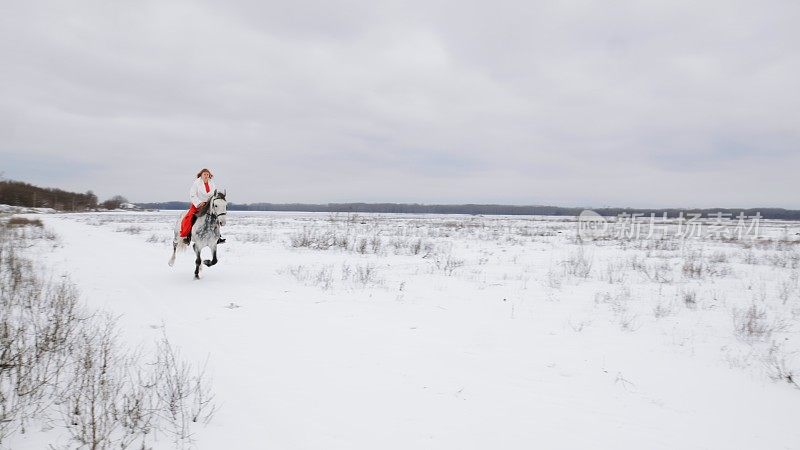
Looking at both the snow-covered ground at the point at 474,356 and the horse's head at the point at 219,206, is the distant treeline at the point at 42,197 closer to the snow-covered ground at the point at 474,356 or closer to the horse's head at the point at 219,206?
the snow-covered ground at the point at 474,356

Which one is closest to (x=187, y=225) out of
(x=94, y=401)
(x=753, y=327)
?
(x=94, y=401)

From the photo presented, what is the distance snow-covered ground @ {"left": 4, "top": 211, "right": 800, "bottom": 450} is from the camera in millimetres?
3139

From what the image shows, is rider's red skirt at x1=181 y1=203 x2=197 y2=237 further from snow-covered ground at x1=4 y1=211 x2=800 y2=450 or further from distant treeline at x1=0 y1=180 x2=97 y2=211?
distant treeline at x1=0 y1=180 x2=97 y2=211

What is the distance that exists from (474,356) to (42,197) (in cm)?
12073

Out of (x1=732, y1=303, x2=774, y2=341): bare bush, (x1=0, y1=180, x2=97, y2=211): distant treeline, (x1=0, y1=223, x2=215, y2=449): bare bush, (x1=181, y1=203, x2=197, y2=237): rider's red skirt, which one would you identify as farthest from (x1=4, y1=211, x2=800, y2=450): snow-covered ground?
(x1=0, y1=180, x2=97, y2=211): distant treeline

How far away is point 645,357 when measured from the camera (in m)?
4.81

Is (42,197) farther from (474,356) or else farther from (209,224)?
(474,356)

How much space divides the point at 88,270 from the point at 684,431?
1254 centimetres

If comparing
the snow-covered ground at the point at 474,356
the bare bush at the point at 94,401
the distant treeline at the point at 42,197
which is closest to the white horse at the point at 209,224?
the snow-covered ground at the point at 474,356

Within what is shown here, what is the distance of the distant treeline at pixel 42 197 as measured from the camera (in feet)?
260

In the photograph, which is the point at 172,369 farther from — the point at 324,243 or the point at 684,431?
the point at 324,243

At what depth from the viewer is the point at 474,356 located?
4703mm

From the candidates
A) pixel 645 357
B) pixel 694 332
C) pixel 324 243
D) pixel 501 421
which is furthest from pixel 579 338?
pixel 324 243

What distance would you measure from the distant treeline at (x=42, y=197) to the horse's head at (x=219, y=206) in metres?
102
